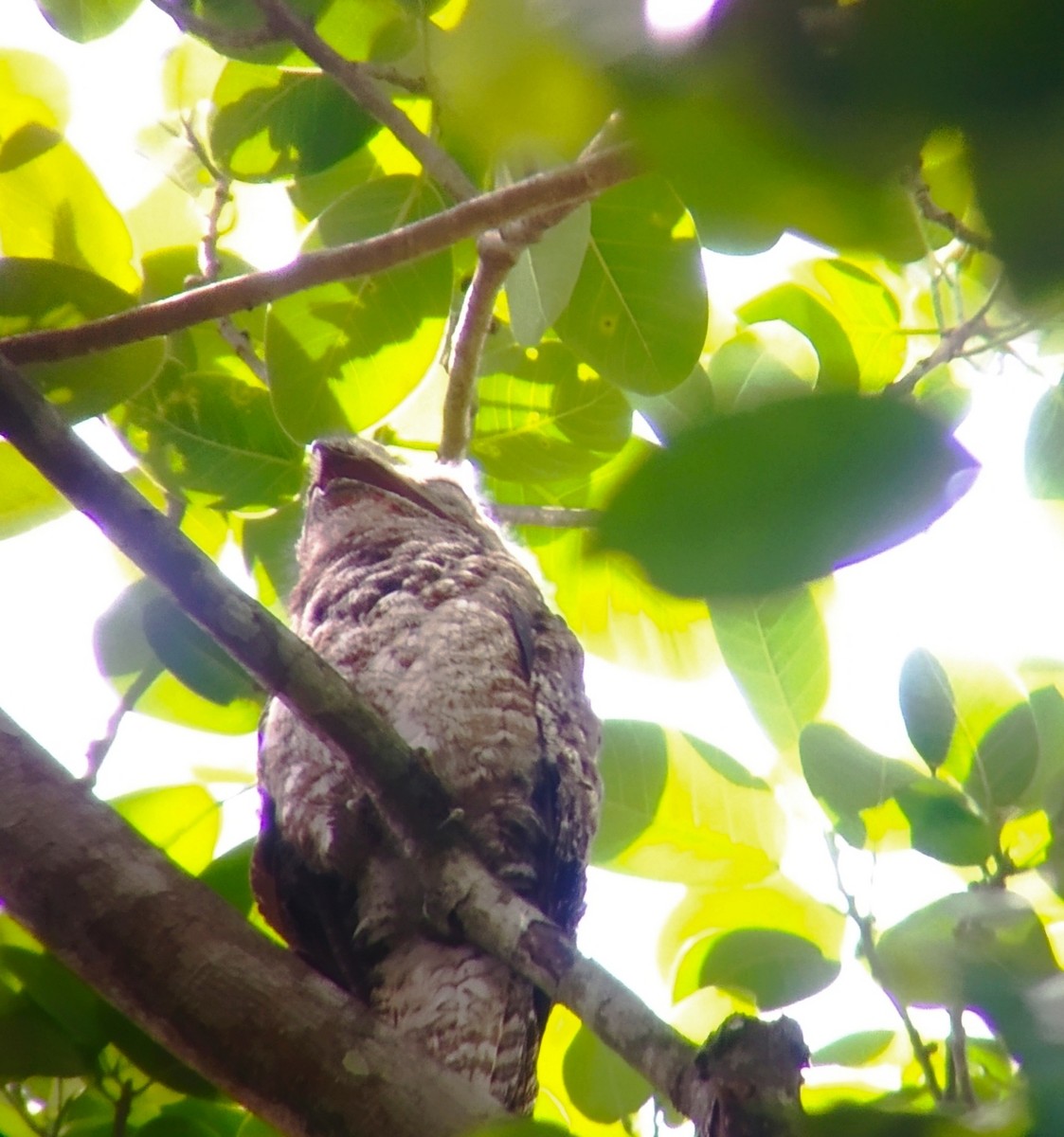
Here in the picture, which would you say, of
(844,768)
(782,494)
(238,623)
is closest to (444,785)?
(238,623)

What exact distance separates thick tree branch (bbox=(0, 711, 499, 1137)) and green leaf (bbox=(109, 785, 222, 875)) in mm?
807

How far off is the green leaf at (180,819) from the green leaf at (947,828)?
140 cm

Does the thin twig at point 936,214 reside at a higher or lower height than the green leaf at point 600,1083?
lower

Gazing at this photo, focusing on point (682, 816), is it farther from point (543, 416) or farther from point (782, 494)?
point (782, 494)

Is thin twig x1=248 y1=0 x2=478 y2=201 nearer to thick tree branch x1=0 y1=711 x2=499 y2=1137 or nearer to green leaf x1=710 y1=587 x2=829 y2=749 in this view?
green leaf x1=710 y1=587 x2=829 y2=749

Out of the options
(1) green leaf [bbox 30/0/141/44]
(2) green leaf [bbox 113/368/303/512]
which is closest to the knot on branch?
(2) green leaf [bbox 113/368/303/512]

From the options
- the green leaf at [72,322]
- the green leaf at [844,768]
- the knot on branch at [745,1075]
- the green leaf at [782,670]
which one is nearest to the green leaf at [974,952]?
the knot on branch at [745,1075]

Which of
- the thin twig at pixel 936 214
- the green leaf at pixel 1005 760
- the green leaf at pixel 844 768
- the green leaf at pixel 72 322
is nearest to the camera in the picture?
the thin twig at pixel 936 214

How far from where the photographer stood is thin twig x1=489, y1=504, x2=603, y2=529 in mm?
2383

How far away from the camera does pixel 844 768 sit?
166cm

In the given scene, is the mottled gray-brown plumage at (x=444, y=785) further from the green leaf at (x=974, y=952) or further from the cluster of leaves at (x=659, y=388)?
the green leaf at (x=974, y=952)

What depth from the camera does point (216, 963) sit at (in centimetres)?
129

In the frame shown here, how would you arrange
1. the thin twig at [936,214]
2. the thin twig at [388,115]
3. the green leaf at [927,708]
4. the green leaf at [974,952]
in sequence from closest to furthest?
the thin twig at [936,214], the green leaf at [974,952], the green leaf at [927,708], the thin twig at [388,115]

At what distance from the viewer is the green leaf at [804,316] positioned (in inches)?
71.6
